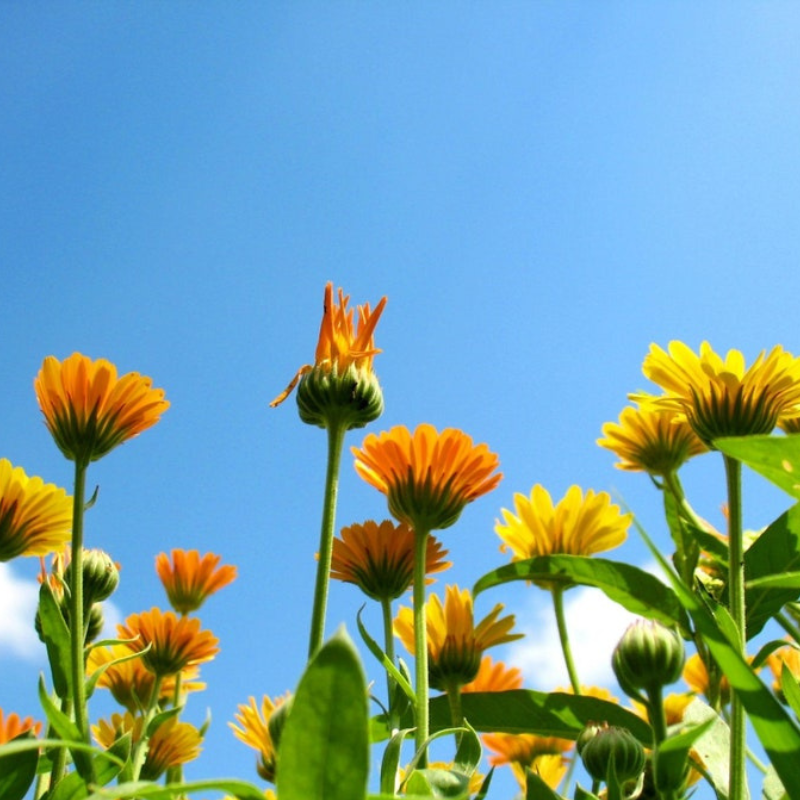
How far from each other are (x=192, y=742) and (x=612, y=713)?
1152 mm

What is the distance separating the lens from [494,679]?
2.03 metres

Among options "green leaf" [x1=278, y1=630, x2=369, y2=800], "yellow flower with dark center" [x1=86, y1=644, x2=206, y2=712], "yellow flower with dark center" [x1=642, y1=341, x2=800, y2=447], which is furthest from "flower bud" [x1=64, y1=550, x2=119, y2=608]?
"green leaf" [x1=278, y1=630, x2=369, y2=800]

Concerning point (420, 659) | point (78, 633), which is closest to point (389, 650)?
A: point (420, 659)

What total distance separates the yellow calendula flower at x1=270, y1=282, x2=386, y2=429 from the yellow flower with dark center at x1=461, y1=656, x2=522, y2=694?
80 centimetres

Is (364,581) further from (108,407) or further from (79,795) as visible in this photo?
(79,795)

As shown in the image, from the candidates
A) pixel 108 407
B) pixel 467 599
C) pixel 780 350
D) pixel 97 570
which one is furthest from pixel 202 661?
pixel 780 350

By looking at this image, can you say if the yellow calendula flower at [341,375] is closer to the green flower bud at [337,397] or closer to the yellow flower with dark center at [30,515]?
the green flower bud at [337,397]

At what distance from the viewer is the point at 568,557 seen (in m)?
1.30

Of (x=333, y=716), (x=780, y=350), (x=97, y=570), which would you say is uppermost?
(x=780, y=350)

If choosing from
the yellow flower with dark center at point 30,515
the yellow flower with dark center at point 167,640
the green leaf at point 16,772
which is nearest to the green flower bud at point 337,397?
the green leaf at point 16,772

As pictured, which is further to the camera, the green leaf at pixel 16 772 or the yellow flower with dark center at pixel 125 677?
the yellow flower with dark center at pixel 125 677

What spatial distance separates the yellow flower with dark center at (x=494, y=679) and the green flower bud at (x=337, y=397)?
80 cm

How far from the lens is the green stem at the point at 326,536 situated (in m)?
1.00

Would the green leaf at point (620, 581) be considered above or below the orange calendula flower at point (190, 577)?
below
